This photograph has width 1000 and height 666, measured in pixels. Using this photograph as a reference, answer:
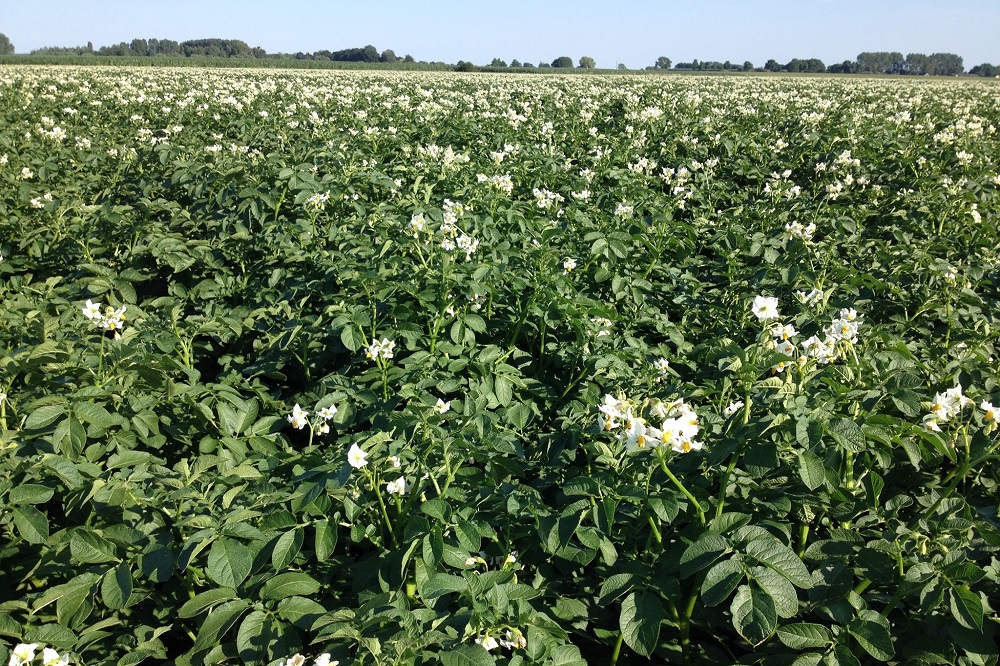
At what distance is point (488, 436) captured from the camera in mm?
2037

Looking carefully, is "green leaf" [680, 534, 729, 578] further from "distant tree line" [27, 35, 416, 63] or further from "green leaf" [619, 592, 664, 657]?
"distant tree line" [27, 35, 416, 63]

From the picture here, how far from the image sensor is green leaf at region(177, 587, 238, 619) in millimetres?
1565

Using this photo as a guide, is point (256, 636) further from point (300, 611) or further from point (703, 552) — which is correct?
point (703, 552)

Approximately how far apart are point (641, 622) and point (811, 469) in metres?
0.62

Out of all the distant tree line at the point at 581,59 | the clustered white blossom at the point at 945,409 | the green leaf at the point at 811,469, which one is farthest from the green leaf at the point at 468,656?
the distant tree line at the point at 581,59

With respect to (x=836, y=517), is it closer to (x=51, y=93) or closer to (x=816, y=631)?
(x=816, y=631)

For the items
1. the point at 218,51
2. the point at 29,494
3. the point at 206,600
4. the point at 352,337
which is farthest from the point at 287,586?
the point at 218,51

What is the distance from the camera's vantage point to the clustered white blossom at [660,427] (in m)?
1.70

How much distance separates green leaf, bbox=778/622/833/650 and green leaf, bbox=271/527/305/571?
1298mm

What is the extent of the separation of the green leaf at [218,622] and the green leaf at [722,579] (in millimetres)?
1157

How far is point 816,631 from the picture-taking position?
1570 millimetres

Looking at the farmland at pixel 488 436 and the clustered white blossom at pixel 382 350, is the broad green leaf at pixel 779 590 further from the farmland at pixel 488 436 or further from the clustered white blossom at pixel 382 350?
the clustered white blossom at pixel 382 350

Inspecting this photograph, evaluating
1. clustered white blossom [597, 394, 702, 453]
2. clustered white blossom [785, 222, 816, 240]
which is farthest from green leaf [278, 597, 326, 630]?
clustered white blossom [785, 222, 816, 240]

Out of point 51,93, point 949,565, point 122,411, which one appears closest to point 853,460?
point 949,565
